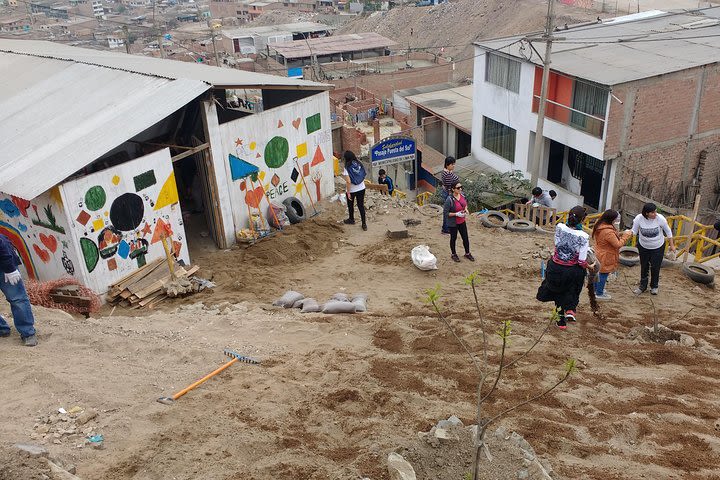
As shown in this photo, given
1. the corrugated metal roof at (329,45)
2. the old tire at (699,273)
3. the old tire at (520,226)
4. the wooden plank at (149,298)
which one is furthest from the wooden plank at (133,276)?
the corrugated metal roof at (329,45)

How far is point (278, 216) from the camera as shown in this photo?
42.0 ft

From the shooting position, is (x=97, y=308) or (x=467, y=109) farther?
(x=467, y=109)

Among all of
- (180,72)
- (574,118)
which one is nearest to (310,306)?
(180,72)

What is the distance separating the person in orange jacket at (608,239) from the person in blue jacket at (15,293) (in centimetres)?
719

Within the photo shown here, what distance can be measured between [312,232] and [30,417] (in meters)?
7.53

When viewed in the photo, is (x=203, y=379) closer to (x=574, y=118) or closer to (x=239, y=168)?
(x=239, y=168)

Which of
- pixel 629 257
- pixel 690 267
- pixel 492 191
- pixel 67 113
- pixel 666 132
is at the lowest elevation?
pixel 492 191

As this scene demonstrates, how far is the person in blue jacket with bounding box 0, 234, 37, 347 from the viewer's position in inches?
266

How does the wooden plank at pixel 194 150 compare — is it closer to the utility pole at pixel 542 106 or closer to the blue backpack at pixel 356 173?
the blue backpack at pixel 356 173

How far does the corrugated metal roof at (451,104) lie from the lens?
80.7ft

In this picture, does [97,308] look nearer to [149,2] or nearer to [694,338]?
[694,338]

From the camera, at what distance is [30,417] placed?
5340 mm

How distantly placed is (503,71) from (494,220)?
9.99m

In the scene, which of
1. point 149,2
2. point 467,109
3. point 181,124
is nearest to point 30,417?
point 181,124
